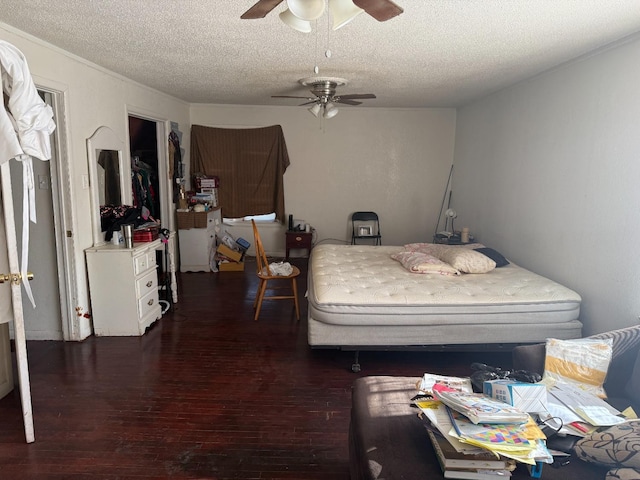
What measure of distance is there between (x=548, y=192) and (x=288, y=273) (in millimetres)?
2423

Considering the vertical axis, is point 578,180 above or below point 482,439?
above

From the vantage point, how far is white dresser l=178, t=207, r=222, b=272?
563 cm

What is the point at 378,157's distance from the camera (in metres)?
6.51

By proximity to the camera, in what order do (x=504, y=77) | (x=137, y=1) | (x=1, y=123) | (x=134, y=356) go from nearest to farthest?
1. (x=1, y=123)
2. (x=137, y=1)
3. (x=134, y=356)
4. (x=504, y=77)

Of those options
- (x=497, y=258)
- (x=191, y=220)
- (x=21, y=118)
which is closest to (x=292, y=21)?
(x=21, y=118)

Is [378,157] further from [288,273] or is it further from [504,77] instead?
[288,273]

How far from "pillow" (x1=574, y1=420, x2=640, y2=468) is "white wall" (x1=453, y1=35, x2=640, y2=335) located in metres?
1.45

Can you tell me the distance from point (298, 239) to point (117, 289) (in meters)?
3.06

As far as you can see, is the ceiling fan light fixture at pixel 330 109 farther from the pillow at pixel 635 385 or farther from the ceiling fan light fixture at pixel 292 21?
the pillow at pixel 635 385

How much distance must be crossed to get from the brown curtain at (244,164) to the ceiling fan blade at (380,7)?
478cm

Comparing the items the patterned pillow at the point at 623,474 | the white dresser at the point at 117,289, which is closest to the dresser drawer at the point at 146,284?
the white dresser at the point at 117,289

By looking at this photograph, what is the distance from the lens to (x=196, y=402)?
8.66 feet

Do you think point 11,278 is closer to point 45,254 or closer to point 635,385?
point 45,254

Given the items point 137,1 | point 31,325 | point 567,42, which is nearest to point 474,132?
point 567,42
